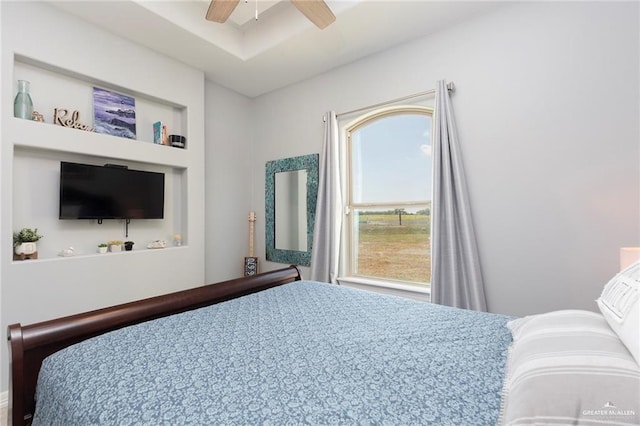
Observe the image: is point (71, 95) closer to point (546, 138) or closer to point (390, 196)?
point (390, 196)

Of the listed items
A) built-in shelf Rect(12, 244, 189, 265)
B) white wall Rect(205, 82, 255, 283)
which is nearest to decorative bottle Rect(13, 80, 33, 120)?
built-in shelf Rect(12, 244, 189, 265)

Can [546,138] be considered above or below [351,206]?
above

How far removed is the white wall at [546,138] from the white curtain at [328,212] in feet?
3.16

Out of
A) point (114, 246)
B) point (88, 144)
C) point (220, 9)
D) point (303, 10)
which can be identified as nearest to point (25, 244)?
point (114, 246)

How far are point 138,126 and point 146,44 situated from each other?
0.75 metres

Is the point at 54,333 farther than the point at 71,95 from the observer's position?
No

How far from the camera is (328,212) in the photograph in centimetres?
316

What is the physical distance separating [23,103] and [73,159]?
19.1 inches

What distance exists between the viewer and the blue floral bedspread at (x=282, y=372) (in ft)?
2.51

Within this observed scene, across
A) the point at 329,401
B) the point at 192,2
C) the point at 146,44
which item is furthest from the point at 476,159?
the point at 146,44

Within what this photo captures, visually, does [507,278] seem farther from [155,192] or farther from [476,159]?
[155,192]

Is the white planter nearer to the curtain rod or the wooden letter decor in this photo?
the wooden letter decor

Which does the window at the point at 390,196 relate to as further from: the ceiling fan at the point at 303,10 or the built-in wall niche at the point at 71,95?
the built-in wall niche at the point at 71,95

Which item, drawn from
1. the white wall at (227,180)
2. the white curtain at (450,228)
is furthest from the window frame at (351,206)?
the white wall at (227,180)
